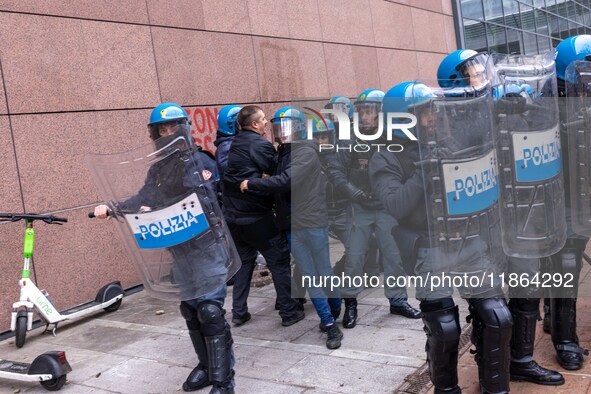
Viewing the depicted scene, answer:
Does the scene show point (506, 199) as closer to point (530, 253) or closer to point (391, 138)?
point (530, 253)

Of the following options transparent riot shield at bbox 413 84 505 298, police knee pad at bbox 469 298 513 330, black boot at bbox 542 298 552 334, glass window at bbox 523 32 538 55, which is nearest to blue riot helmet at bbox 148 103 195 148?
transparent riot shield at bbox 413 84 505 298

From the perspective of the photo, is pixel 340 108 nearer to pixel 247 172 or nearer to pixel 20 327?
pixel 247 172

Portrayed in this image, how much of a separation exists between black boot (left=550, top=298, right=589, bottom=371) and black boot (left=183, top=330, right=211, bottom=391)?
215 centimetres

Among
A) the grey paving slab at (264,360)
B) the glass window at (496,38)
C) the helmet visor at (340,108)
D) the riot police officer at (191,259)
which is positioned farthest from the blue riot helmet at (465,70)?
the glass window at (496,38)

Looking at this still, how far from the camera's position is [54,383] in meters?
4.31

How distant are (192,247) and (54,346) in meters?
2.51

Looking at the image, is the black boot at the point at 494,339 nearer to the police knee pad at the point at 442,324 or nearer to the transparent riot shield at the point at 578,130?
the police knee pad at the point at 442,324

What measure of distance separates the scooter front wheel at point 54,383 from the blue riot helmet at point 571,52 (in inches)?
145

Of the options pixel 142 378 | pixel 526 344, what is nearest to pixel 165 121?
pixel 142 378

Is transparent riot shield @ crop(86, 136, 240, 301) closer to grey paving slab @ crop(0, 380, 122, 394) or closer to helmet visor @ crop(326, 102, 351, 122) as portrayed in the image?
helmet visor @ crop(326, 102, 351, 122)

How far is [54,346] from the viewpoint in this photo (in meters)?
5.43

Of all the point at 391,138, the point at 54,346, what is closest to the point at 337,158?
the point at 391,138

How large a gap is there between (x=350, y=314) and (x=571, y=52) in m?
2.50

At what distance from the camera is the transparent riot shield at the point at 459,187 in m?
2.98
